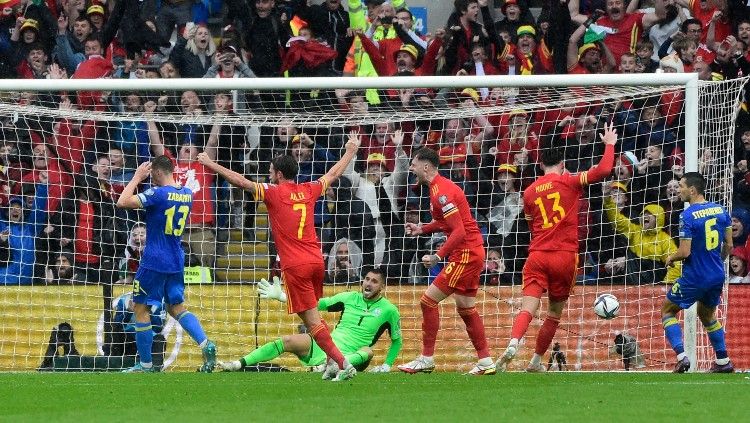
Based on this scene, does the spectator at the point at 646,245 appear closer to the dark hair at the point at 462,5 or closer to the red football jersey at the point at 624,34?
the red football jersey at the point at 624,34

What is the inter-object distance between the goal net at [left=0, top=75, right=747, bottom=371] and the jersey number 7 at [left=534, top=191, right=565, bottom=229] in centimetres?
229

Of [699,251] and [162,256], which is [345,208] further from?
[699,251]

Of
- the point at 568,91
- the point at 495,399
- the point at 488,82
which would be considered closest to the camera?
the point at 495,399

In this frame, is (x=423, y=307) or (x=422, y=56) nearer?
(x=423, y=307)

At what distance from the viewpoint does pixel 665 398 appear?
9422 mm

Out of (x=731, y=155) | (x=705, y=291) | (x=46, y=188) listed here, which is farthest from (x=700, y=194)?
(x=46, y=188)

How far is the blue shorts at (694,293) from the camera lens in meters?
12.9

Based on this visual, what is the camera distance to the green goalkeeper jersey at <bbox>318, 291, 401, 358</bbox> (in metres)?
14.0

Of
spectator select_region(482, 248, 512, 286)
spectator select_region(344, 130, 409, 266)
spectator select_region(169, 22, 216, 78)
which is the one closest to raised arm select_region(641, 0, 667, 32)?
spectator select_region(344, 130, 409, 266)

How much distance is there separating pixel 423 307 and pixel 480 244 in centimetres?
86

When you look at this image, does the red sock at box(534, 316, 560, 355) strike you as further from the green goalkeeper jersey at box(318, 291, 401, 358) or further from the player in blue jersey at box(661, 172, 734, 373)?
the green goalkeeper jersey at box(318, 291, 401, 358)

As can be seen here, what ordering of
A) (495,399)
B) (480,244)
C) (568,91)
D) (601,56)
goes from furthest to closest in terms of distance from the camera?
1. (601,56)
2. (568,91)
3. (480,244)
4. (495,399)

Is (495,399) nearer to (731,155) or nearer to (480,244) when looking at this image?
(480,244)

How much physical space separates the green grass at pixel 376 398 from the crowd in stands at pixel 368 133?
10.8 feet
